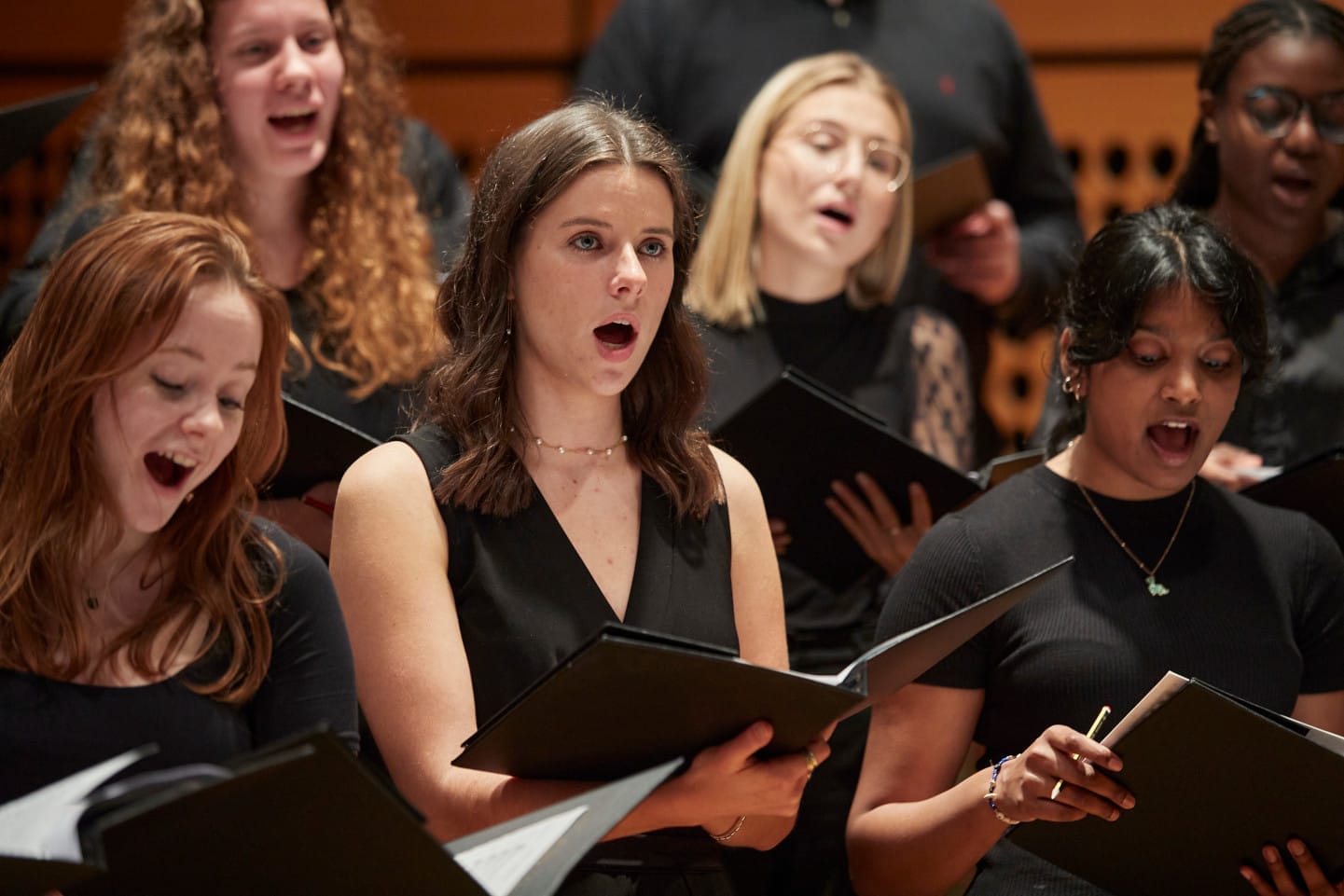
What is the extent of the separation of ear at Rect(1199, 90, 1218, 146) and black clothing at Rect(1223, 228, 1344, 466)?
0.29m

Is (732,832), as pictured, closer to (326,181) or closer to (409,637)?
(409,637)

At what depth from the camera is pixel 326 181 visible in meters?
2.83

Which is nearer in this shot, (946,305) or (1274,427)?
(1274,427)

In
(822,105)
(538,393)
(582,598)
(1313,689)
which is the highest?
(822,105)

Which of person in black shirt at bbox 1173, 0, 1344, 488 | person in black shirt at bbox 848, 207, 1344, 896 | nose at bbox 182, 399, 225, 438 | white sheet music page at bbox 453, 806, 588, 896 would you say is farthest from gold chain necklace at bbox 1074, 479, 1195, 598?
nose at bbox 182, 399, 225, 438

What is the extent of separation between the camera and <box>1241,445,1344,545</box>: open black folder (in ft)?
7.84

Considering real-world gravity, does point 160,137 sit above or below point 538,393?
above

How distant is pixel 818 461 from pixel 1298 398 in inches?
33.4

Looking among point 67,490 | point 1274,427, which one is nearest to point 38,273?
point 67,490

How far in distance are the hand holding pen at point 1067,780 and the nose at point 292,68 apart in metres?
1.51

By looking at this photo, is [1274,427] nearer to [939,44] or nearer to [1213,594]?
[1213,594]

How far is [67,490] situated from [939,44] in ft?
6.94

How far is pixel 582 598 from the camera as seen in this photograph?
195 cm

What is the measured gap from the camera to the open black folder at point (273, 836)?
1362 millimetres
